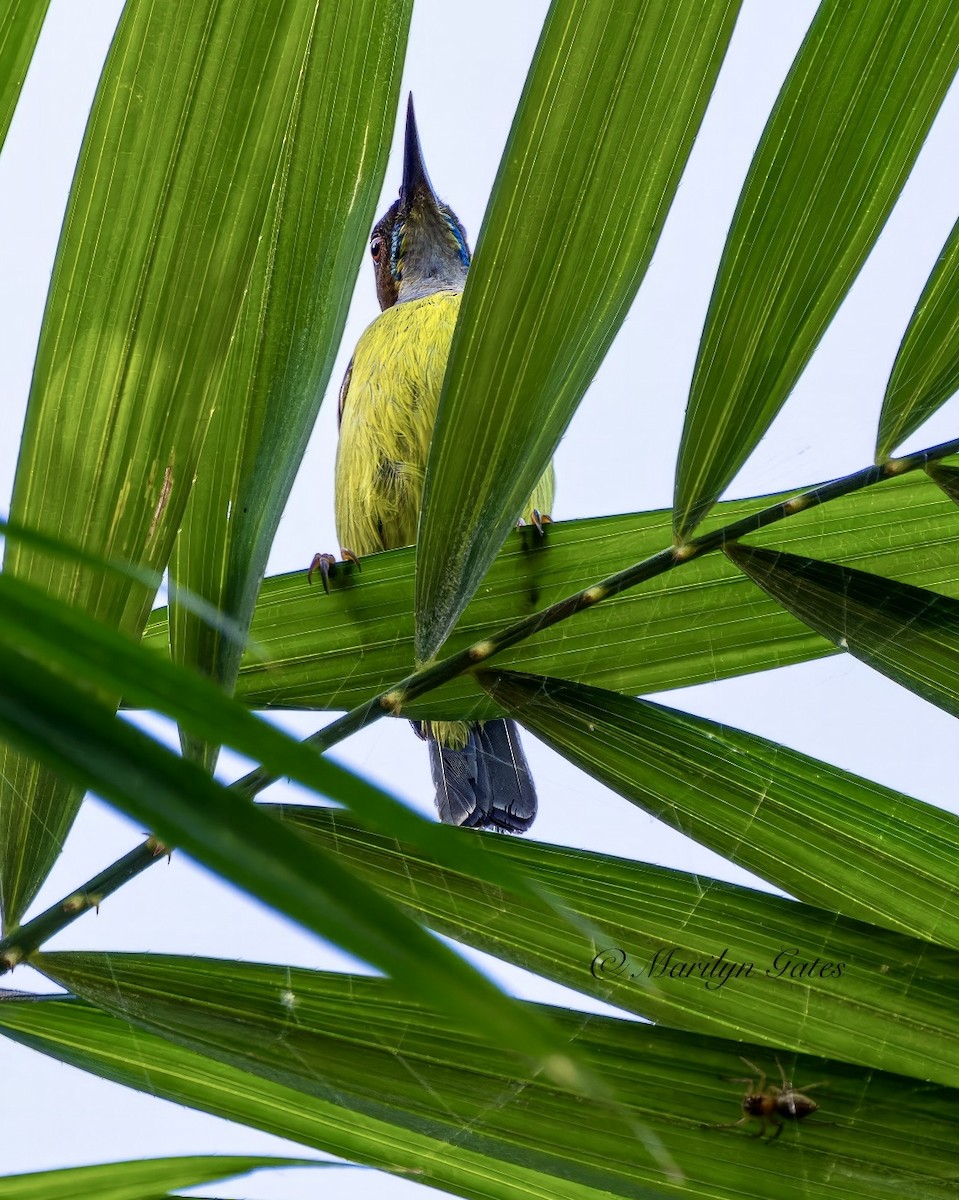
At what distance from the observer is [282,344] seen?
0.96 metres

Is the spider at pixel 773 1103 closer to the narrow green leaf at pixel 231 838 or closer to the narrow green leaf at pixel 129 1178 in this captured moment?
the narrow green leaf at pixel 129 1178

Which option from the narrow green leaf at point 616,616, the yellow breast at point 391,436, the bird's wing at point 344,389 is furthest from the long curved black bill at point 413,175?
the narrow green leaf at point 616,616

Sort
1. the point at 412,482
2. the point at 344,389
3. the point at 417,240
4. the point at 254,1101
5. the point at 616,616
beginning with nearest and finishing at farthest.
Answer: the point at 254,1101 → the point at 616,616 → the point at 412,482 → the point at 344,389 → the point at 417,240

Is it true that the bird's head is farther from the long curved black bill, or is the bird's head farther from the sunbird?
the sunbird

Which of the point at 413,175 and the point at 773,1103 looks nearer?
the point at 773,1103

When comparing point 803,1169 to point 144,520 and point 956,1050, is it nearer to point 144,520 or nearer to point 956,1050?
point 956,1050

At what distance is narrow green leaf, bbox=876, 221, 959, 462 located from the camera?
3.01 feet

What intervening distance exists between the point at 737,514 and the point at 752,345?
0.34 meters

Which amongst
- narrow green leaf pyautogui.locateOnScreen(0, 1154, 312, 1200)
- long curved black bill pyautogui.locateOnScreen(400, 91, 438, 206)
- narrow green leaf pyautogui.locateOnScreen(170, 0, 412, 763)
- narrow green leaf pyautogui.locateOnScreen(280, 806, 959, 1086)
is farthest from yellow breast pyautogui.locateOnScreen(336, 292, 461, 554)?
narrow green leaf pyautogui.locateOnScreen(0, 1154, 312, 1200)

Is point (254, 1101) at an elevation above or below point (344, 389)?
below

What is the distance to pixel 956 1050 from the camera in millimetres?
824

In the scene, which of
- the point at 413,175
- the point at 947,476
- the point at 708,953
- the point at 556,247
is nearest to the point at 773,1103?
the point at 708,953

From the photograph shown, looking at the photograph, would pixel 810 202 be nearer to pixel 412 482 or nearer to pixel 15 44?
pixel 15 44

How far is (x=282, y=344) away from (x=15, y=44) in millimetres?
274
